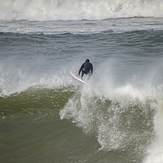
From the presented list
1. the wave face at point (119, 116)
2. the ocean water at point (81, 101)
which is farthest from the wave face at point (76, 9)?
the wave face at point (119, 116)

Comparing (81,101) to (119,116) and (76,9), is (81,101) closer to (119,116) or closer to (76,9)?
(119,116)

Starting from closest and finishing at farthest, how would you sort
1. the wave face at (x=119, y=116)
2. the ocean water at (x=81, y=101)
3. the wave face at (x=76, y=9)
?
the ocean water at (x=81, y=101)
the wave face at (x=119, y=116)
the wave face at (x=76, y=9)

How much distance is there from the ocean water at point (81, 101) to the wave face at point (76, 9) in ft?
35.3

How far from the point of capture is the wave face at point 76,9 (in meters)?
25.9

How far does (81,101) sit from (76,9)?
2460 centimetres

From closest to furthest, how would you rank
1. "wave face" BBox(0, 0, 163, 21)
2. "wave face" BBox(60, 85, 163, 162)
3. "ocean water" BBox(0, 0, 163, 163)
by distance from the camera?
"ocean water" BBox(0, 0, 163, 163) < "wave face" BBox(60, 85, 163, 162) < "wave face" BBox(0, 0, 163, 21)

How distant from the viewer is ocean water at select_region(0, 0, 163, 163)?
178 inches

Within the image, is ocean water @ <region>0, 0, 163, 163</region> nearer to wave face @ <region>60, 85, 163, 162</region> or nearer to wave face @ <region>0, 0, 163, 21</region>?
wave face @ <region>60, 85, 163, 162</region>

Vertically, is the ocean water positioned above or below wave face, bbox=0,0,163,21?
below

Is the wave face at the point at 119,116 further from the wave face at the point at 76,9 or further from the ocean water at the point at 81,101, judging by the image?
the wave face at the point at 76,9

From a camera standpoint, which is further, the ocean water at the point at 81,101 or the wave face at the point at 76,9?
the wave face at the point at 76,9

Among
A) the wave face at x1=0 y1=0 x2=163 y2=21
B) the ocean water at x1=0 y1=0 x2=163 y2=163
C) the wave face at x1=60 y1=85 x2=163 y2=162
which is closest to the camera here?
the ocean water at x1=0 y1=0 x2=163 y2=163

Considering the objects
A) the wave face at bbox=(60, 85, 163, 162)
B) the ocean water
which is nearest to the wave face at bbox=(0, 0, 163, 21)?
the ocean water

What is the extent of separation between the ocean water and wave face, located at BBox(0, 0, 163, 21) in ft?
35.3
